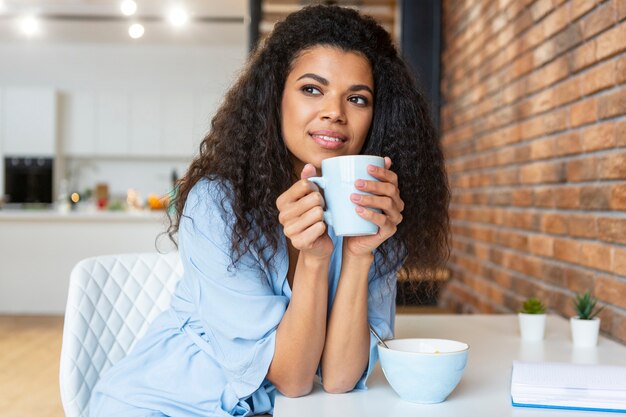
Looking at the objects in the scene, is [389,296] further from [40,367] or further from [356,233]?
[40,367]

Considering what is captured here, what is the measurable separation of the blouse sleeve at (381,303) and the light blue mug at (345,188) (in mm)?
283

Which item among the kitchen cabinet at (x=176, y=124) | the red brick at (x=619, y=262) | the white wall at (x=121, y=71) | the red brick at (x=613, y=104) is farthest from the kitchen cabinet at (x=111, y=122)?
the red brick at (x=619, y=262)

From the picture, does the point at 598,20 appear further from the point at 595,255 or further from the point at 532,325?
the point at 532,325

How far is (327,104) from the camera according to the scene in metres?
1.05

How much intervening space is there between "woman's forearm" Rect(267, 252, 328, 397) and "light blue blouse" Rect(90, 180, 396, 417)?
2 cm

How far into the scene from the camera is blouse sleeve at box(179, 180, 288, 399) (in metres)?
0.98

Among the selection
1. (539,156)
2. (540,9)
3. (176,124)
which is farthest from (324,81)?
(176,124)

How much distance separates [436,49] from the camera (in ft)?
12.1

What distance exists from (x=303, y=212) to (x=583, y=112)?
1.06m

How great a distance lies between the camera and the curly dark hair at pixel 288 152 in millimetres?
1101

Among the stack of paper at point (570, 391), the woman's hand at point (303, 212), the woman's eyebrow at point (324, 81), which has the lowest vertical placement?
the stack of paper at point (570, 391)

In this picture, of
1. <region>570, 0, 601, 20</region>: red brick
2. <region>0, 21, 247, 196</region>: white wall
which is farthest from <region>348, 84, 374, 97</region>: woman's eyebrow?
<region>0, 21, 247, 196</region>: white wall

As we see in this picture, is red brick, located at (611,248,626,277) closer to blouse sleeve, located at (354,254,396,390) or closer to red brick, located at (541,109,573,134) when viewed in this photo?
red brick, located at (541,109,573,134)

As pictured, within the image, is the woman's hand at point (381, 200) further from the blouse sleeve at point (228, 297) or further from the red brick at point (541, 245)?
the red brick at point (541, 245)
